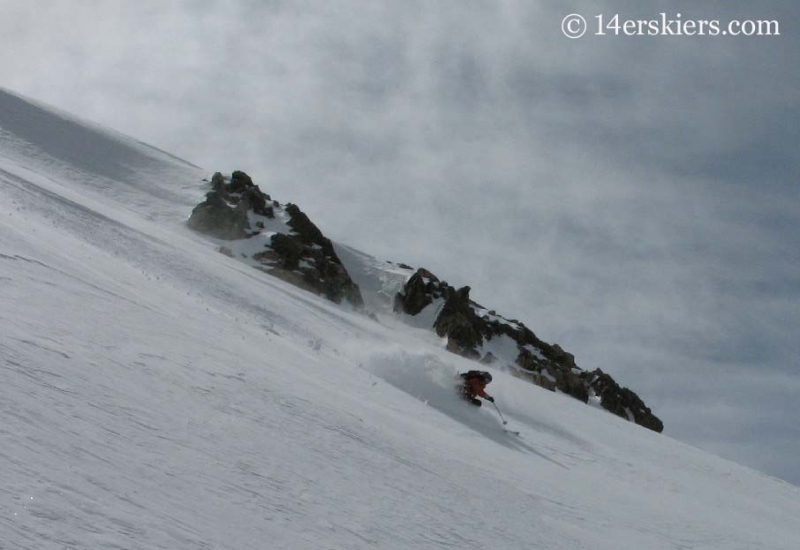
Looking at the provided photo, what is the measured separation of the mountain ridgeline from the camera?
171 ft

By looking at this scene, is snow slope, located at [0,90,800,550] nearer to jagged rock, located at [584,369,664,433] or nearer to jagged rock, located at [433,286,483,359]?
jagged rock, located at [433,286,483,359]

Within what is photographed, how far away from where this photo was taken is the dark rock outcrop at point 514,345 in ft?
190

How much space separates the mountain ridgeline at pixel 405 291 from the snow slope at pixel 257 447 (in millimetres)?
31941

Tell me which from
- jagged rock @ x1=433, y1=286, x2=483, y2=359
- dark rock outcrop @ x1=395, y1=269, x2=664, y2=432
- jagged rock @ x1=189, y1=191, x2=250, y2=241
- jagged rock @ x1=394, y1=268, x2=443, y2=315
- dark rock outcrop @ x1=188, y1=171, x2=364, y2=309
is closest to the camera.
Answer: jagged rock @ x1=189, y1=191, x2=250, y2=241

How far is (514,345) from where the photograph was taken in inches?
2514

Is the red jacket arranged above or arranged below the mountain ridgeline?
below

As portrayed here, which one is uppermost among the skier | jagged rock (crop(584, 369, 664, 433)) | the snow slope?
jagged rock (crop(584, 369, 664, 433))

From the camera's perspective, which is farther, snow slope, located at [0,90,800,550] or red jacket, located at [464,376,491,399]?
red jacket, located at [464,376,491,399]

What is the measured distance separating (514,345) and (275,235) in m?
23.9

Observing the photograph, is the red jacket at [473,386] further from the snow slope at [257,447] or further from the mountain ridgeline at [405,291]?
the mountain ridgeline at [405,291]

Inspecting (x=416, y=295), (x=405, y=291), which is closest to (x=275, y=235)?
(x=405, y=291)

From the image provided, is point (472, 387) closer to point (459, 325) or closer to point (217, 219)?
point (217, 219)

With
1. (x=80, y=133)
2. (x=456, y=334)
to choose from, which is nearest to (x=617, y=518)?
(x=456, y=334)

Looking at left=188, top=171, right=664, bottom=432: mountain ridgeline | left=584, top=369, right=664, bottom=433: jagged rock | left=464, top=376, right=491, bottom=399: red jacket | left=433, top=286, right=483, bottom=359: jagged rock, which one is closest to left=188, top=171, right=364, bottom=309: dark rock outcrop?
left=188, top=171, right=664, bottom=432: mountain ridgeline
